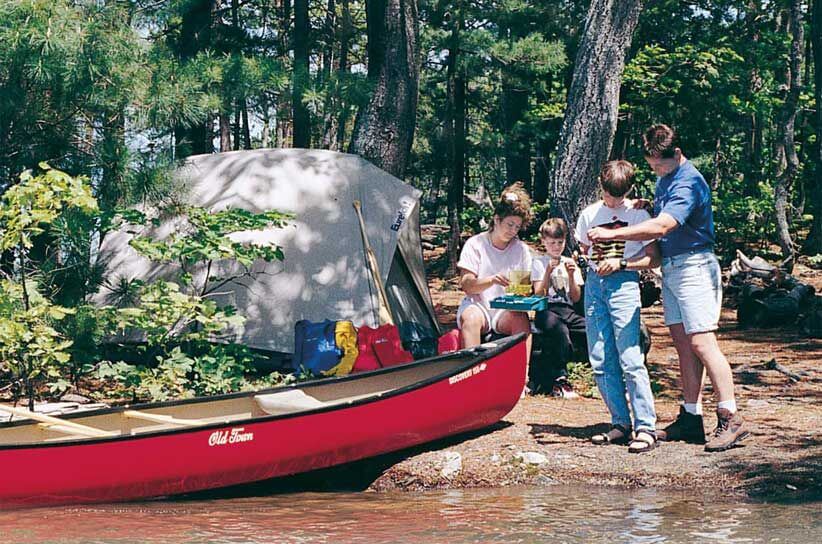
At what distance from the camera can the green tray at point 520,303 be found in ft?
20.9

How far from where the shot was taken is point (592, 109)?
8.87 m

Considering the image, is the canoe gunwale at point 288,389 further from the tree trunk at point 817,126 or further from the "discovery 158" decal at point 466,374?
the tree trunk at point 817,126

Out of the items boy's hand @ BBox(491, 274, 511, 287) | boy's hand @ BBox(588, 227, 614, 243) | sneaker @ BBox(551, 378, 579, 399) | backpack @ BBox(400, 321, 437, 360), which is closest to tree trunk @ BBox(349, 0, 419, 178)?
backpack @ BBox(400, 321, 437, 360)

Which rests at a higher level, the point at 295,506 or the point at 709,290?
the point at 709,290

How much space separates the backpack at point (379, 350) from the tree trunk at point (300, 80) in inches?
105

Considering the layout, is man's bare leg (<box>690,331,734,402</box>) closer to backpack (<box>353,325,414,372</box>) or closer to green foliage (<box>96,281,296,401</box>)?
backpack (<box>353,325,414,372</box>)

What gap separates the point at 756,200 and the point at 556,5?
589 centimetres

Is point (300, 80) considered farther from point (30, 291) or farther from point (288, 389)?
point (288, 389)

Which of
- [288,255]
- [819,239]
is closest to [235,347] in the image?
[288,255]

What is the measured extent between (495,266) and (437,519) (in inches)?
85.3

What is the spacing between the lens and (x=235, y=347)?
7.99 metres

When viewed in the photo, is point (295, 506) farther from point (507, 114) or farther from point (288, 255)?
point (507, 114)

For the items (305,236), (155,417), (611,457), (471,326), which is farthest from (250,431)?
(305,236)

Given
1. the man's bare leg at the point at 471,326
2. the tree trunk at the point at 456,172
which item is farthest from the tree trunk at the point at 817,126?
the man's bare leg at the point at 471,326
